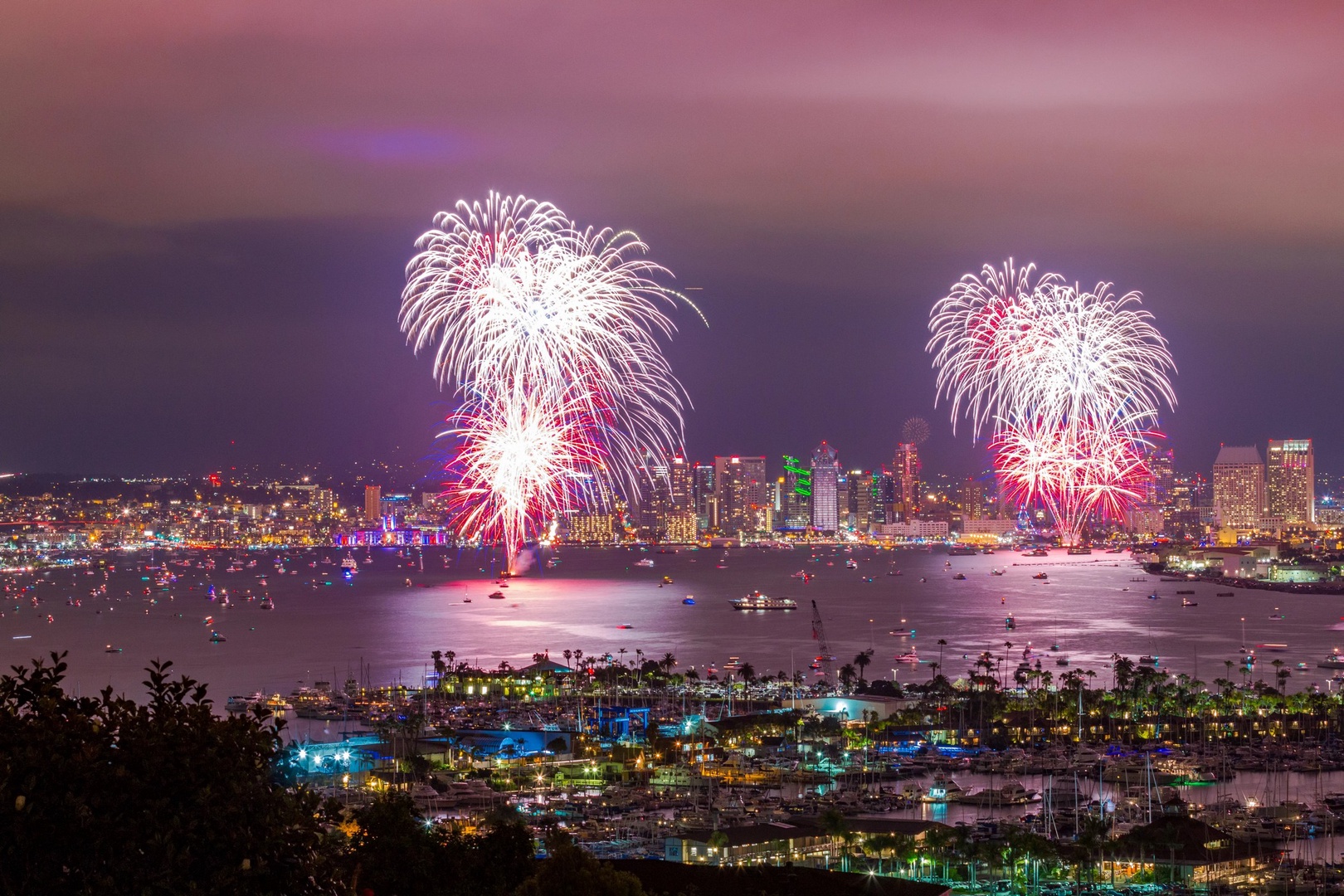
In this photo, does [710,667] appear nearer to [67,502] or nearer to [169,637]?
[169,637]

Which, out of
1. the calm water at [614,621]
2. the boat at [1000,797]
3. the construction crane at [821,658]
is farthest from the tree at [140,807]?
the construction crane at [821,658]

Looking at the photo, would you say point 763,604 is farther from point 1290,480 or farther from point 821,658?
point 1290,480

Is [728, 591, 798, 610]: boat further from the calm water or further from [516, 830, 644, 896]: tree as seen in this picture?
[516, 830, 644, 896]: tree

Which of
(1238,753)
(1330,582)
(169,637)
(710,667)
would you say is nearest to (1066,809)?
(1238,753)

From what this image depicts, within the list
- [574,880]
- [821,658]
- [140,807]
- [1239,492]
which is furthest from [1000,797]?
[1239,492]

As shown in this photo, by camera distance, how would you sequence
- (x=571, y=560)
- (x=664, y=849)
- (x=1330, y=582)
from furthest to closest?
1. (x=571, y=560)
2. (x=1330, y=582)
3. (x=664, y=849)

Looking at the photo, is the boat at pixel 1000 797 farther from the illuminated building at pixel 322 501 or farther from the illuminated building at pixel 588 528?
the illuminated building at pixel 322 501
